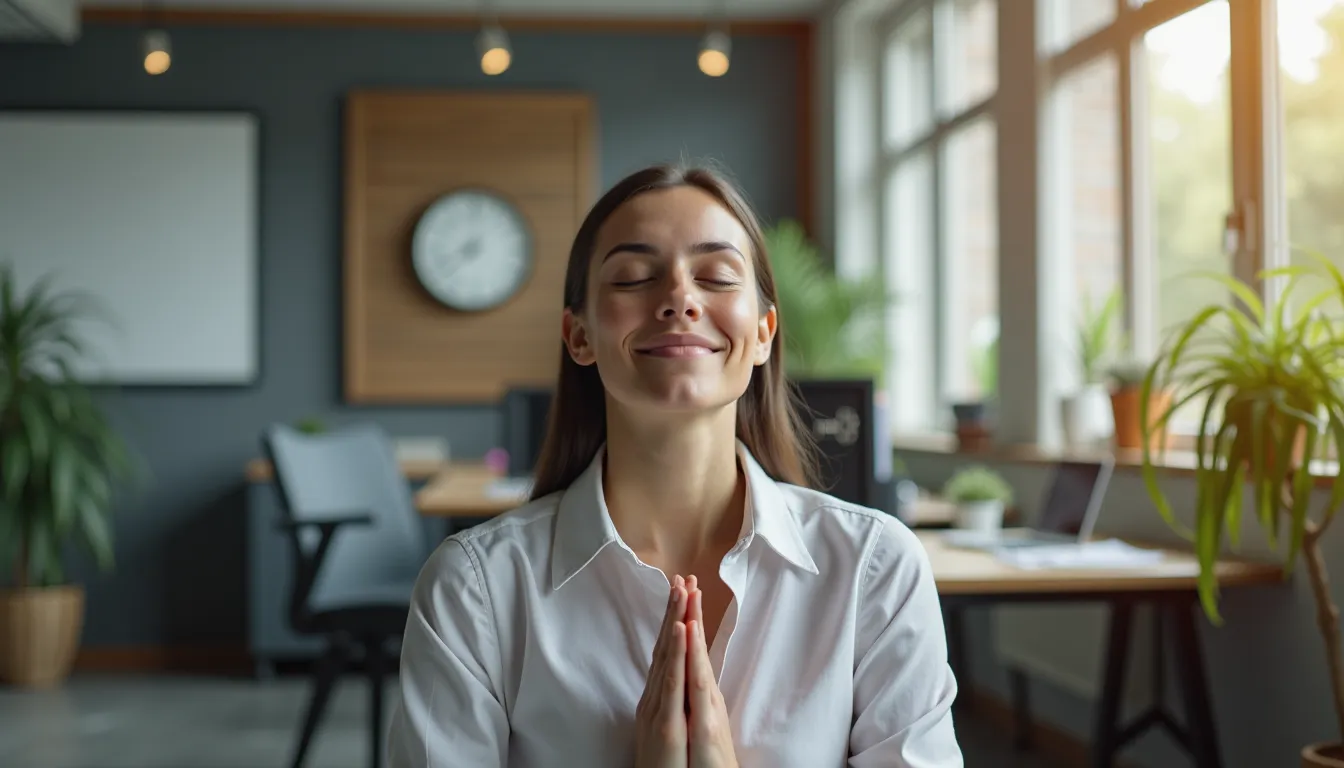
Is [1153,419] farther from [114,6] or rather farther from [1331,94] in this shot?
[114,6]

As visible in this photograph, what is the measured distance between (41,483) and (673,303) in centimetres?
510

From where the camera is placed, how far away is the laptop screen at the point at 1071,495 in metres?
3.24

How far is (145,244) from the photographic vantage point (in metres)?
6.29

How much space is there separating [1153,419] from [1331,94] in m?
0.96

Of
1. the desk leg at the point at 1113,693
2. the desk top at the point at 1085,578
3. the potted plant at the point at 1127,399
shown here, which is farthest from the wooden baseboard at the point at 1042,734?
the desk top at the point at 1085,578

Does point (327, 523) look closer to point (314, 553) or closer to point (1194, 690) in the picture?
point (314, 553)

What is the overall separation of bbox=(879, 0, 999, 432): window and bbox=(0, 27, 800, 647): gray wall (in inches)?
36.5

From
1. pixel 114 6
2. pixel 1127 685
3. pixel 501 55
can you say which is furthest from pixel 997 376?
pixel 114 6

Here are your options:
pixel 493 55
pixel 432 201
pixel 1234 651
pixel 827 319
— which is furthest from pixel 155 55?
pixel 1234 651

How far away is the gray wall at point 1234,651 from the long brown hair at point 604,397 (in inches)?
66.2

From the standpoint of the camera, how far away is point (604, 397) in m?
1.68

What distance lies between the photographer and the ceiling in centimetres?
629

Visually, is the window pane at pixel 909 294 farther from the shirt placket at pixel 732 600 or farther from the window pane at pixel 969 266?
the shirt placket at pixel 732 600

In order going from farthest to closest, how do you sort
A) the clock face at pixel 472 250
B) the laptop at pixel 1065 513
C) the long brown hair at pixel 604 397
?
the clock face at pixel 472 250, the laptop at pixel 1065 513, the long brown hair at pixel 604 397
